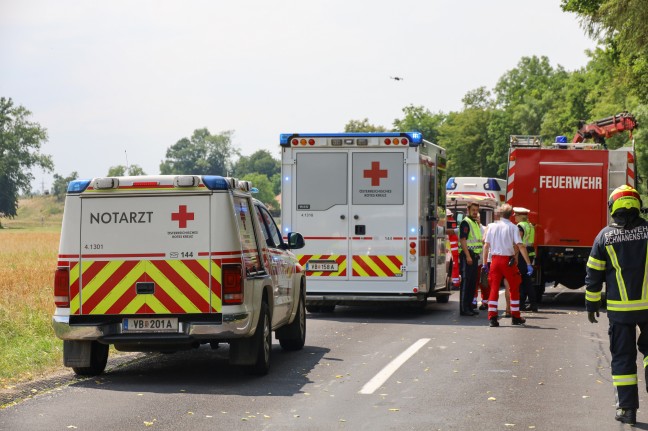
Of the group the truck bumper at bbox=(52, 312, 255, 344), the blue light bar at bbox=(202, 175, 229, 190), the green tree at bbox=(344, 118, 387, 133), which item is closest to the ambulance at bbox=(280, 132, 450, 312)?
the blue light bar at bbox=(202, 175, 229, 190)

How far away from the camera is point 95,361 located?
37.7 ft

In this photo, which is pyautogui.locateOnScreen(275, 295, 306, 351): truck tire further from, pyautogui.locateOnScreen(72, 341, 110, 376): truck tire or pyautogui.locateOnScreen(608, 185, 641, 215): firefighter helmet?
pyautogui.locateOnScreen(608, 185, 641, 215): firefighter helmet

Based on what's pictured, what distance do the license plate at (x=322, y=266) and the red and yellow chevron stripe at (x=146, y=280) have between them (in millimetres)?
8012

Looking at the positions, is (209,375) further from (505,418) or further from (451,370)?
(505,418)

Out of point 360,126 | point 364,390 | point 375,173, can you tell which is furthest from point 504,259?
point 360,126

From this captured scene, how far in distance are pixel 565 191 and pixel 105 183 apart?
1276 centimetres

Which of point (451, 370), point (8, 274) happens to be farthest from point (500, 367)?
point (8, 274)

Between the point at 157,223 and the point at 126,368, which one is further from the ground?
the point at 157,223

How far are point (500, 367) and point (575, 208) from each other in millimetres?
10256

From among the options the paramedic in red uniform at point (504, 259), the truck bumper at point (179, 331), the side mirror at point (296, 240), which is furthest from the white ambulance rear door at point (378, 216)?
the truck bumper at point (179, 331)

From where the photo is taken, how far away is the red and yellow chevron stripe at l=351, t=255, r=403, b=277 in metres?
18.5

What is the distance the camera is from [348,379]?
445 inches

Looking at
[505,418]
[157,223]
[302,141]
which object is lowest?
[505,418]

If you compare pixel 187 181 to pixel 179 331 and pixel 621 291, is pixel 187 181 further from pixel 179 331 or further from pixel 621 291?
pixel 621 291
